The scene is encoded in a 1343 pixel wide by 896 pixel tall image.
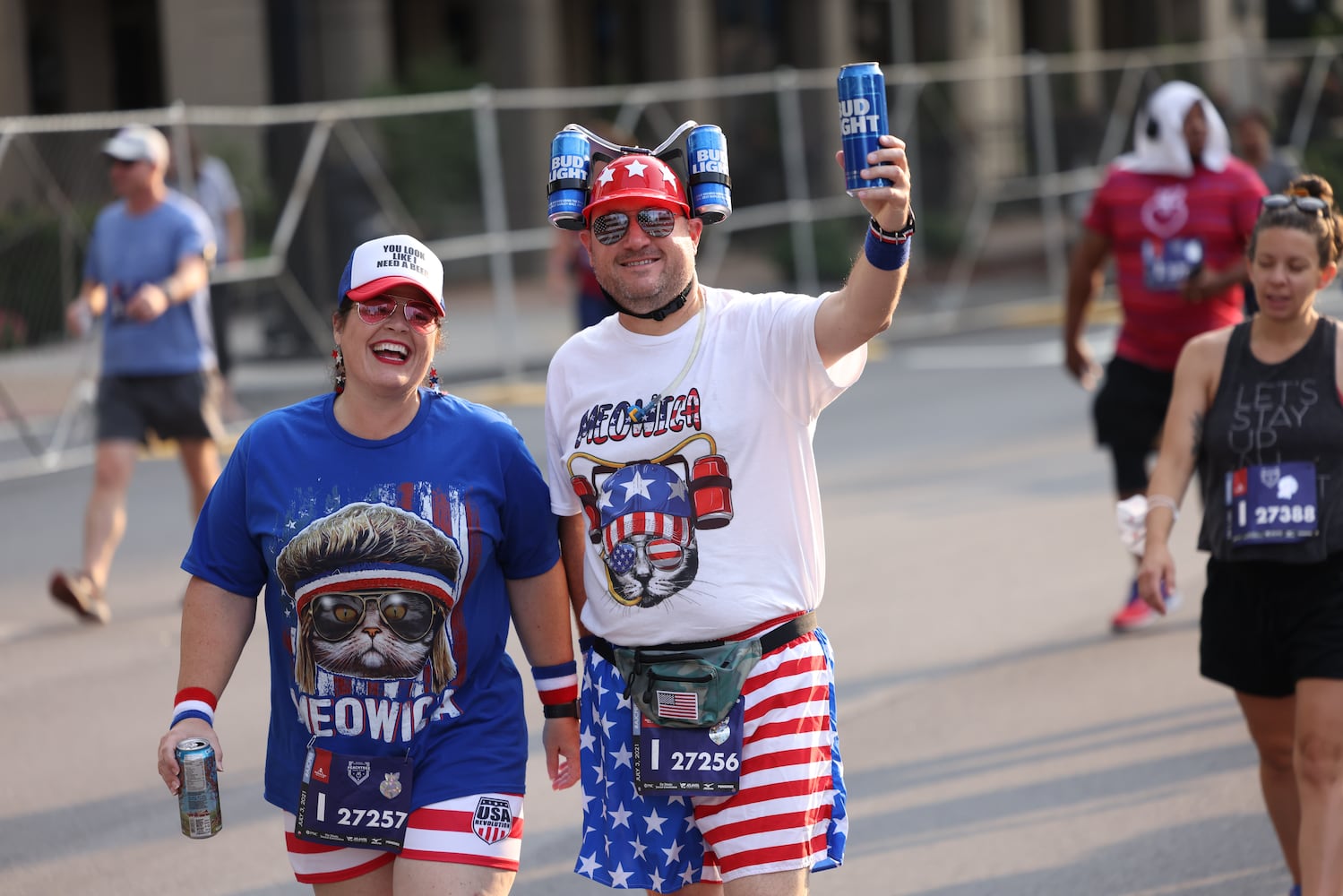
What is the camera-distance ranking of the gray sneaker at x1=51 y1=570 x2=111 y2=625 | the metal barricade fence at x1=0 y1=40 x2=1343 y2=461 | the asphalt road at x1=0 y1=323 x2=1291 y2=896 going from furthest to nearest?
the metal barricade fence at x1=0 y1=40 x2=1343 y2=461 → the gray sneaker at x1=51 y1=570 x2=111 y2=625 → the asphalt road at x1=0 y1=323 x2=1291 y2=896

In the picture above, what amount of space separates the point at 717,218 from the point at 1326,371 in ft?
5.64

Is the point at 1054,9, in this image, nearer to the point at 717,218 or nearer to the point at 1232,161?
the point at 1232,161

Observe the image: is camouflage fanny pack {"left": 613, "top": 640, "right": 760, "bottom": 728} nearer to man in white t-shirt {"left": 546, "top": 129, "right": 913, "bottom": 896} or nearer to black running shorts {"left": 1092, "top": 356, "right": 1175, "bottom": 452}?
Result: man in white t-shirt {"left": 546, "top": 129, "right": 913, "bottom": 896}

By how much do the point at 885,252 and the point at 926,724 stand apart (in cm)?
347

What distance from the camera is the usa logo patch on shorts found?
11.3 ft

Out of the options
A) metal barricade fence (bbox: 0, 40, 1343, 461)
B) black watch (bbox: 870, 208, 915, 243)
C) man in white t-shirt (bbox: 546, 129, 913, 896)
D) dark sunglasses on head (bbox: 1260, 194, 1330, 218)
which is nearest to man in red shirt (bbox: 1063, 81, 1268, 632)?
dark sunglasses on head (bbox: 1260, 194, 1330, 218)

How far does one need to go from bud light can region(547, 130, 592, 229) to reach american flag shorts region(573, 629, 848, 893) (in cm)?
90

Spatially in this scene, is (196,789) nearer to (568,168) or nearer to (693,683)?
(693,683)

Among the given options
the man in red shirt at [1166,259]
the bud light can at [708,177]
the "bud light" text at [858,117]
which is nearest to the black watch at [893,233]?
the "bud light" text at [858,117]

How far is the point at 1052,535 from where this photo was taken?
9234 millimetres

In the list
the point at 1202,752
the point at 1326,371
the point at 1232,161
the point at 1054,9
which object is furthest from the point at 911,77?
the point at 1054,9

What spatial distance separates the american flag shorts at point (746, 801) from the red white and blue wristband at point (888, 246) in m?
0.78

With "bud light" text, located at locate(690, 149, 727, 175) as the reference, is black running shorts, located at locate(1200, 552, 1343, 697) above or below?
below

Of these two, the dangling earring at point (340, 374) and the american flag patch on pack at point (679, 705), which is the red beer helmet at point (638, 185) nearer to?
the dangling earring at point (340, 374)
